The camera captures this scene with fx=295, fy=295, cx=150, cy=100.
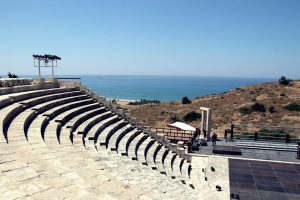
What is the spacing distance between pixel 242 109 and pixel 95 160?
Answer: 38.0 m

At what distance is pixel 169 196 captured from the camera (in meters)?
9.62

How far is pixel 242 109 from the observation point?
45.1 meters

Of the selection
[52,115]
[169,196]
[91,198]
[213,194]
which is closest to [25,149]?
[91,198]

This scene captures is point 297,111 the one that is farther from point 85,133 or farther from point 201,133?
point 85,133

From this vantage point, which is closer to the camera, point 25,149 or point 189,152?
point 25,149

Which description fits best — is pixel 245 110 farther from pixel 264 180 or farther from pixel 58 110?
pixel 58 110

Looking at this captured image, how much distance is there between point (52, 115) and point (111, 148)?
161 inches

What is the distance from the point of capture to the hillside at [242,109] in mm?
39844

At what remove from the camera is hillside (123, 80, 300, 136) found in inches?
1569

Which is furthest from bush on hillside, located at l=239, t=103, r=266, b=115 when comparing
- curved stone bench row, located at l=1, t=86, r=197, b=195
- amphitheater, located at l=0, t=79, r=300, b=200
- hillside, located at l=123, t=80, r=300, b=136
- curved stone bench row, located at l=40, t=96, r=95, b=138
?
curved stone bench row, located at l=40, t=96, r=95, b=138

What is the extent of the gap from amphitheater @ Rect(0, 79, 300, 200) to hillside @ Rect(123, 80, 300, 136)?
17768mm

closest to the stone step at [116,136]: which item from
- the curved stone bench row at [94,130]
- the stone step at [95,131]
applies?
the curved stone bench row at [94,130]

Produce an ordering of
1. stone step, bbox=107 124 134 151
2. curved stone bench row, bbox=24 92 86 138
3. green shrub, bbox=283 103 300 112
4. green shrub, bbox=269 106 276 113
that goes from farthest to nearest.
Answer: green shrub, bbox=269 106 276 113 → green shrub, bbox=283 103 300 112 → stone step, bbox=107 124 134 151 → curved stone bench row, bbox=24 92 86 138

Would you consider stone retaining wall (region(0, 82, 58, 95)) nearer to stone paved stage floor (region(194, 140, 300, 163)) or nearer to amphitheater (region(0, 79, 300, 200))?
amphitheater (region(0, 79, 300, 200))
